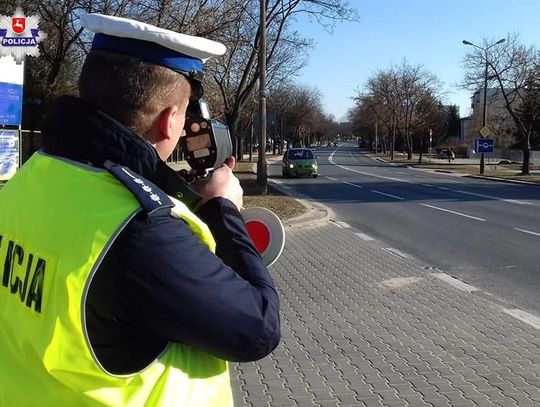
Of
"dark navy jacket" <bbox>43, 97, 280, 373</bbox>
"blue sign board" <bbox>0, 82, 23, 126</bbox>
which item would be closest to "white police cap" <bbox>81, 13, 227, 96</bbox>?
"dark navy jacket" <bbox>43, 97, 280, 373</bbox>

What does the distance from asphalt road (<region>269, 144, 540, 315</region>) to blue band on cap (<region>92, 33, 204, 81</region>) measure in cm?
601

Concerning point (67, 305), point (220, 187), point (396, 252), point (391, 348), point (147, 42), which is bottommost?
point (396, 252)

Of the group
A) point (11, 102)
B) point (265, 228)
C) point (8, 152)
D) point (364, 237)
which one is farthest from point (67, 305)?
point (8, 152)

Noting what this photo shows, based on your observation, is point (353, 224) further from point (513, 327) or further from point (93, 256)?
point (93, 256)

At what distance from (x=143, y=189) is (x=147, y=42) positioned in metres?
0.36

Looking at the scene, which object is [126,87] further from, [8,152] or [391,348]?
[8,152]

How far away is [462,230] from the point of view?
44.8 ft

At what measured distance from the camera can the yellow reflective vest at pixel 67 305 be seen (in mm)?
1269

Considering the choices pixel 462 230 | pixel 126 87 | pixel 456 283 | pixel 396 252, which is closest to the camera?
pixel 126 87

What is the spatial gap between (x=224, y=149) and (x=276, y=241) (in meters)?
0.35

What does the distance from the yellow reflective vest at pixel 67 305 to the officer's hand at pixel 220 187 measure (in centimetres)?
21

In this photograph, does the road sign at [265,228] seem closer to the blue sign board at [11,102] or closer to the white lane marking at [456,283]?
the white lane marking at [456,283]

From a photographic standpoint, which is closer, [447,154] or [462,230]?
[462,230]

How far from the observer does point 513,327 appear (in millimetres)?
5867
